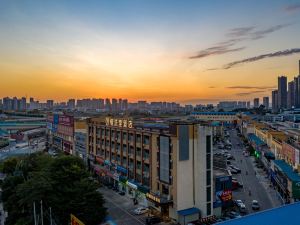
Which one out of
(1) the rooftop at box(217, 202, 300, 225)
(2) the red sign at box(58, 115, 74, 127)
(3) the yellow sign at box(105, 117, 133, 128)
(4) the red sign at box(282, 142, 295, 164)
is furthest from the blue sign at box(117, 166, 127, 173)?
(1) the rooftop at box(217, 202, 300, 225)

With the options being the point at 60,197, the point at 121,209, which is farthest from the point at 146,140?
the point at 60,197

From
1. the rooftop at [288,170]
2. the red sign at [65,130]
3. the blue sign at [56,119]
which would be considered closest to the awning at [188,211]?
the rooftop at [288,170]

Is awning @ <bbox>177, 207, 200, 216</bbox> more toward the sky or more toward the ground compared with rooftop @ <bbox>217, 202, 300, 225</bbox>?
more toward the ground

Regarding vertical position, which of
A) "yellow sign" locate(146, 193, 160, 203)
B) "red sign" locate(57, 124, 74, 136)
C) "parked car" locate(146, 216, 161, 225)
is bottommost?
"parked car" locate(146, 216, 161, 225)

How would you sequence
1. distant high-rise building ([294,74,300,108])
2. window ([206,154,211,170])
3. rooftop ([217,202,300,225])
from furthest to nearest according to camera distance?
distant high-rise building ([294,74,300,108]) < window ([206,154,211,170]) < rooftop ([217,202,300,225])

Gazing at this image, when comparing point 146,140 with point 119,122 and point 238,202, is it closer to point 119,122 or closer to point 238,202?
point 119,122

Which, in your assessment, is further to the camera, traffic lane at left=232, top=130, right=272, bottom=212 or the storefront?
traffic lane at left=232, top=130, right=272, bottom=212

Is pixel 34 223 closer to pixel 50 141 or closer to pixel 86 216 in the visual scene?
pixel 86 216

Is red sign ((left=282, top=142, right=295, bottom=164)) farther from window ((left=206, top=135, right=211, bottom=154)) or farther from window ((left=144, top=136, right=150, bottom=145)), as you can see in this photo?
window ((left=144, top=136, right=150, bottom=145))
